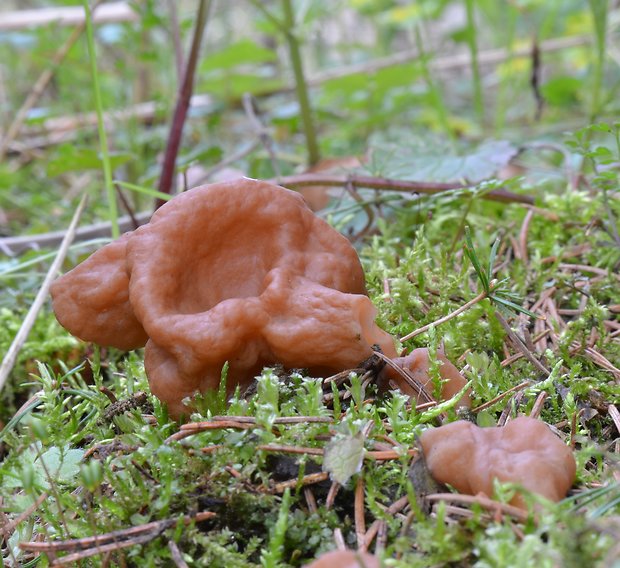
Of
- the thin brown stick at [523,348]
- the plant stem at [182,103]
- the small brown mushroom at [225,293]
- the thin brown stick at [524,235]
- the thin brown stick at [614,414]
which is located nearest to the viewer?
the small brown mushroom at [225,293]

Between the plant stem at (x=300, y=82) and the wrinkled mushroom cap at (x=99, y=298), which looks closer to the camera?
the wrinkled mushroom cap at (x=99, y=298)

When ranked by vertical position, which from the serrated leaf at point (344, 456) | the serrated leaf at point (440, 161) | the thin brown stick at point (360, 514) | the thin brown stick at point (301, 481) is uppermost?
the serrated leaf at point (440, 161)

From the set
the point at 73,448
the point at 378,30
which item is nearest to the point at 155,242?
the point at 73,448

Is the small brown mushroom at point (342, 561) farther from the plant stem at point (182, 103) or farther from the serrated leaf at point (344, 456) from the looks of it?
the plant stem at point (182, 103)

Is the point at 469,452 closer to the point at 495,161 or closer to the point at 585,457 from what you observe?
the point at 585,457

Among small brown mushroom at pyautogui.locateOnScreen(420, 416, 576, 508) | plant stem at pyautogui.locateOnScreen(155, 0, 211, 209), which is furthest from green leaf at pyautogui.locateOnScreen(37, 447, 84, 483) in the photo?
plant stem at pyautogui.locateOnScreen(155, 0, 211, 209)

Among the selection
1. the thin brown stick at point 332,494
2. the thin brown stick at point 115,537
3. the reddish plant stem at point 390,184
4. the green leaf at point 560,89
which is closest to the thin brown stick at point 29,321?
the thin brown stick at point 115,537
